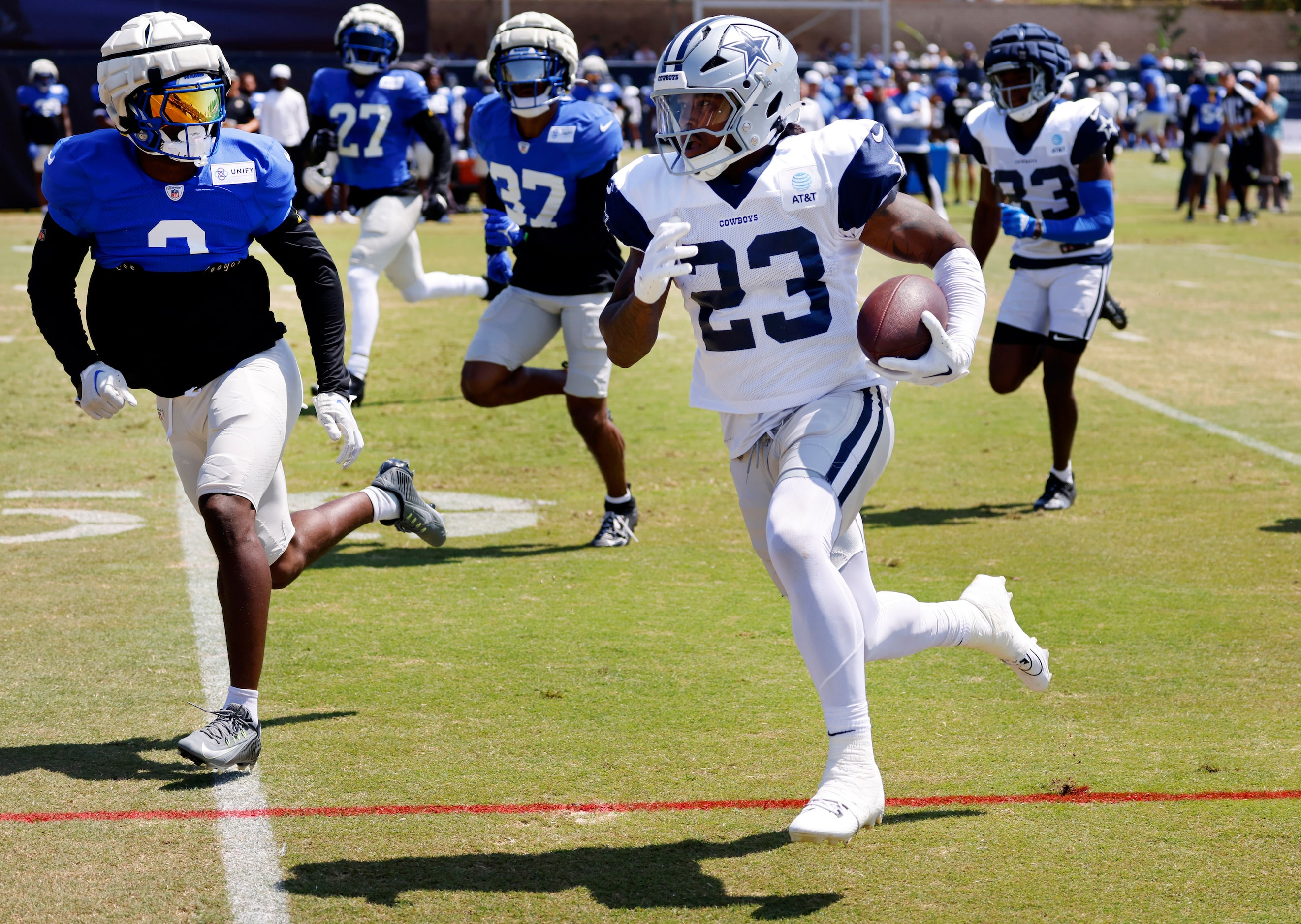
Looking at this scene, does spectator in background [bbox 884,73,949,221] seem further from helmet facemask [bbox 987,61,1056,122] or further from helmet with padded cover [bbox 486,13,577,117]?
helmet with padded cover [bbox 486,13,577,117]

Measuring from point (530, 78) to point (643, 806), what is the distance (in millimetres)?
3802

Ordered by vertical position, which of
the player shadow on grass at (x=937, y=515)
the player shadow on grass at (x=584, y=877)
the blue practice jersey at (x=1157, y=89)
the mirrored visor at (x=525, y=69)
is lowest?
the blue practice jersey at (x=1157, y=89)

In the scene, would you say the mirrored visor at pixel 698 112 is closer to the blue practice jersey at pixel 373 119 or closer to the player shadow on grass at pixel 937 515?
the player shadow on grass at pixel 937 515

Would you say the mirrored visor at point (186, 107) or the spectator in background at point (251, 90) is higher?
the mirrored visor at point (186, 107)

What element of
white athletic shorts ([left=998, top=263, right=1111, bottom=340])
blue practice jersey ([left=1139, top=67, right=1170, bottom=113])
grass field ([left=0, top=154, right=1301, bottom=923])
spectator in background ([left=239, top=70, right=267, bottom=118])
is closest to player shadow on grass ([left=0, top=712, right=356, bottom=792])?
grass field ([left=0, top=154, right=1301, bottom=923])

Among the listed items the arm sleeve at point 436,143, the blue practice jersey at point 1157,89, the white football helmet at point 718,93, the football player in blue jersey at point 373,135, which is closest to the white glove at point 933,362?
the white football helmet at point 718,93

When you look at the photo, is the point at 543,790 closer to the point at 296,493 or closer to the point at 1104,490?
the point at 296,493

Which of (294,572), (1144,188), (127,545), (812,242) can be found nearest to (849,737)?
(812,242)

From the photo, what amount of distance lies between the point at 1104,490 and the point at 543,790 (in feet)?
14.8

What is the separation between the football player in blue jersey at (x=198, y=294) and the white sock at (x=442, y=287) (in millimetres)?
5584

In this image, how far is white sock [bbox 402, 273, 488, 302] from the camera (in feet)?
32.6

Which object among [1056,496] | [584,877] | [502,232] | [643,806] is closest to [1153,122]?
[1056,496]

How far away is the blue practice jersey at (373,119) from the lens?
380 inches

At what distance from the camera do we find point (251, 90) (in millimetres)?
23016
